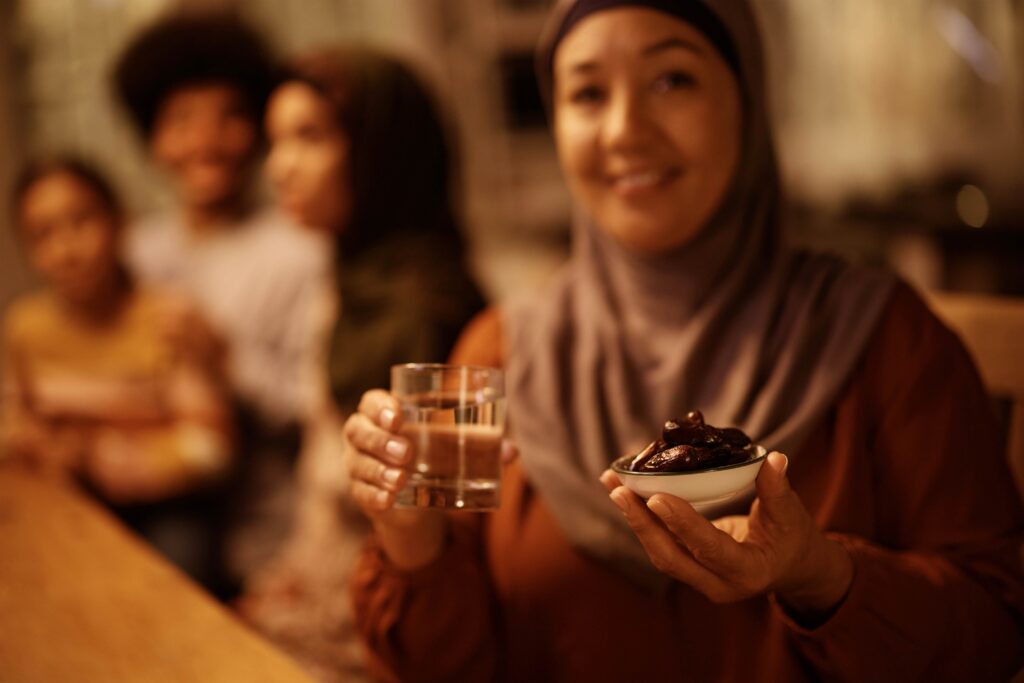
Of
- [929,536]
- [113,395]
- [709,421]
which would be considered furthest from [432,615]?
[113,395]

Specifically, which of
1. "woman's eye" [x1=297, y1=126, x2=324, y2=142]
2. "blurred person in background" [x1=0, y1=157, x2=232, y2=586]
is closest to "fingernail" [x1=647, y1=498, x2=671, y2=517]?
"woman's eye" [x1=297, y1=126, x2=324, y2=142]

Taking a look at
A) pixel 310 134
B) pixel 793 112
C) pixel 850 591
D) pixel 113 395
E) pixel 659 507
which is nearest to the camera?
pixel 659 507

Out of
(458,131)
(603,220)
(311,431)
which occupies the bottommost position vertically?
(311,431)

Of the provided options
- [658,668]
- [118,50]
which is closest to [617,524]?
[658,668]

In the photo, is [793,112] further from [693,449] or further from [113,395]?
[113,395]

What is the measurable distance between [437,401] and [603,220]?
12.1 inches

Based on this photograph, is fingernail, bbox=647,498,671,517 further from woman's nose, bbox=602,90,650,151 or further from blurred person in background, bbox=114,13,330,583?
blurred person in background, bbox=114,13,330,583

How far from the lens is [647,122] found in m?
0.91

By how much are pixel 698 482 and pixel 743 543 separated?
0.07 metres

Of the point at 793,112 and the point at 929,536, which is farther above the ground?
the point at 793,112

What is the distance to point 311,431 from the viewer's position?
1.87 meters

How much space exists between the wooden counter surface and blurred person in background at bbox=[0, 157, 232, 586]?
1.55 feet

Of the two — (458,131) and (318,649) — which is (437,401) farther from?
(458,131)

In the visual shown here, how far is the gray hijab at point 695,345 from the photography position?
890 millimetres
